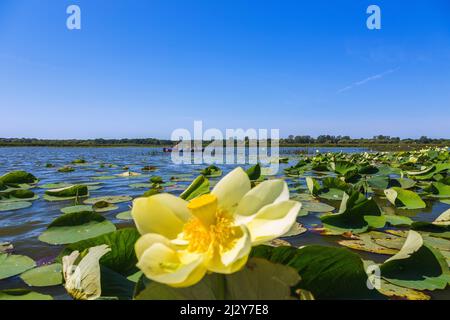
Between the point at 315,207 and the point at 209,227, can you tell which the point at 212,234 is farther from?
the point at 315,207

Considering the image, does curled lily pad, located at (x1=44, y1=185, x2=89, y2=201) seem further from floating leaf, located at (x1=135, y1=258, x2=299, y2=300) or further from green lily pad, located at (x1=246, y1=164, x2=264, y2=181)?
floating leaf, located at (x1=135, y1=258, x2=299, y2=300)

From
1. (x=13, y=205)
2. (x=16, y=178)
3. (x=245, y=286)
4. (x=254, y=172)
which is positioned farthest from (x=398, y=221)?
(x=16, y=178)

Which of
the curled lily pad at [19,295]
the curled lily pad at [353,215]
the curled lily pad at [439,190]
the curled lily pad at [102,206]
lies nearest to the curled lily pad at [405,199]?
the curled lily pad at [439,190]

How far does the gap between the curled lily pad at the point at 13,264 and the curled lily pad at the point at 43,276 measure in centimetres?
7

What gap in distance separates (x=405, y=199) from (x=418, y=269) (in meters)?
2.41

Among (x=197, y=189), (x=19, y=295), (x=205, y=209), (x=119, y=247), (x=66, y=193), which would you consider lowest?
(x=66, y=193)

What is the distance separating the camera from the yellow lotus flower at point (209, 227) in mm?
601

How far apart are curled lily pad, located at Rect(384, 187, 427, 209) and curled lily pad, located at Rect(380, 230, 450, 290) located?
87.0 inches

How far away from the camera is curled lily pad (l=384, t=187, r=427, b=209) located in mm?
3617

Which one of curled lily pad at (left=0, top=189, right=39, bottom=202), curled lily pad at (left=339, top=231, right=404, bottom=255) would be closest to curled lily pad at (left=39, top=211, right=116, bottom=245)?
curled lily pad at (left=339, top=231, right=404, bottom=255)

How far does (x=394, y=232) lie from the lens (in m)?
2.72

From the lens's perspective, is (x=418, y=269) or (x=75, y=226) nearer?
(x=418, y=269)

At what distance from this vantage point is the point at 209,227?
2.36 ft

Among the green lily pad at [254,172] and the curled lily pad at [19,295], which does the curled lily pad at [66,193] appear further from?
the curled lily pad at [19,295]
